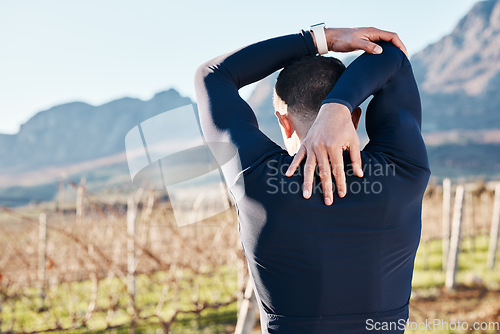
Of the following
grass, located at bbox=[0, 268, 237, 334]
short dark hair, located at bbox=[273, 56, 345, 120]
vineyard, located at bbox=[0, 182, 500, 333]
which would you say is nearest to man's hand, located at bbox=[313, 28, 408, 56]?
short dark hair, located at bbox=[273, 56, 345, 120]

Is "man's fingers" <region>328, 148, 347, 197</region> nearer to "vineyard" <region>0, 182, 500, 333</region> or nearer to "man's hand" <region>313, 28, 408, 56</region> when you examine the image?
"man's hand" <region>313, 28, 408, 56</region>

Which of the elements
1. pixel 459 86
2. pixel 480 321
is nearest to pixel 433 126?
pixel 459 86

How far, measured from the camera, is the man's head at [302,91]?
3.89ft

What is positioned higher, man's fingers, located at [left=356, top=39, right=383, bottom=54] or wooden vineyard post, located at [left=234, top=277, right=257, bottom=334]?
man's fingers, located at [left=356, top=39, right=383, bottom=54]

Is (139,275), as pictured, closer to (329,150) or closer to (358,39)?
(358,39)

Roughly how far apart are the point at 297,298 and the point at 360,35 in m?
0.76

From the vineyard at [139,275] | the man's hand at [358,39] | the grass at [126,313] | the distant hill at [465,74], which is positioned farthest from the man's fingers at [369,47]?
the distant hill at [465,74]

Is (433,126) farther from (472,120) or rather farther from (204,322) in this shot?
(204,322)

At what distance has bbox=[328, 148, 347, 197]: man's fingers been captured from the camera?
100 centimetres

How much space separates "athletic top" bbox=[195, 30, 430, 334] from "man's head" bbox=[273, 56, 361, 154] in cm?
9

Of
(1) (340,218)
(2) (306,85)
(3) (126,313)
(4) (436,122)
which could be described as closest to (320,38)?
(2) (306,85)

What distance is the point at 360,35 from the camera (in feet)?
4.25

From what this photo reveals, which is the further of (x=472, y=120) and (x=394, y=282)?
(x=472, y=120)

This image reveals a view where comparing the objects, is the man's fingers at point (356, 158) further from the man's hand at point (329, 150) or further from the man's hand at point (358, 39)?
the man's hand at point (358, 39)
